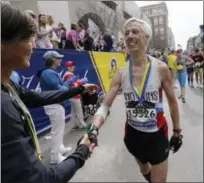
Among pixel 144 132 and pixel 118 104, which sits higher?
pixel 144 132

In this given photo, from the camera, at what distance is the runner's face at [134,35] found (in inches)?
75.8

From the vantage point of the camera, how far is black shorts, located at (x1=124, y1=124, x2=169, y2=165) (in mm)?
2287

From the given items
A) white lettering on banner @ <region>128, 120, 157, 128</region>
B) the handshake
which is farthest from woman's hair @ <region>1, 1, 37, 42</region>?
white lettering on banner @ <region>128, 120, 157, 128</region>

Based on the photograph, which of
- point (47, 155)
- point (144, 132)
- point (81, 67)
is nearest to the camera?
point (144, 132)

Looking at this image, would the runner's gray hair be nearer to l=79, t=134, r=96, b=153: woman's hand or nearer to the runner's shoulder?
the runner's shoulder

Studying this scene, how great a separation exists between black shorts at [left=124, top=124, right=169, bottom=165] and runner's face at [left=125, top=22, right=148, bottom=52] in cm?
70

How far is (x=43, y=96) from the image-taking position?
61.0 inches

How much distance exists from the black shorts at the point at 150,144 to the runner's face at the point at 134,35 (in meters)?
0.70

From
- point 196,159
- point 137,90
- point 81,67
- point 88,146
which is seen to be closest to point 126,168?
point 196,159

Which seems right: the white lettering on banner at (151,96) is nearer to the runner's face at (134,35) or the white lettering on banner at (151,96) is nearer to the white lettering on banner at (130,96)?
the white lettering on banner at (130,96)

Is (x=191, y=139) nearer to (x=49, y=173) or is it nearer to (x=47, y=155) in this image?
(x=47, y=155)

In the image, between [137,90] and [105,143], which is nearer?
[137,90]

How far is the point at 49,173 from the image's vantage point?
3.23 feet

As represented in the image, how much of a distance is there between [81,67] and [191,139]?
236 cm
